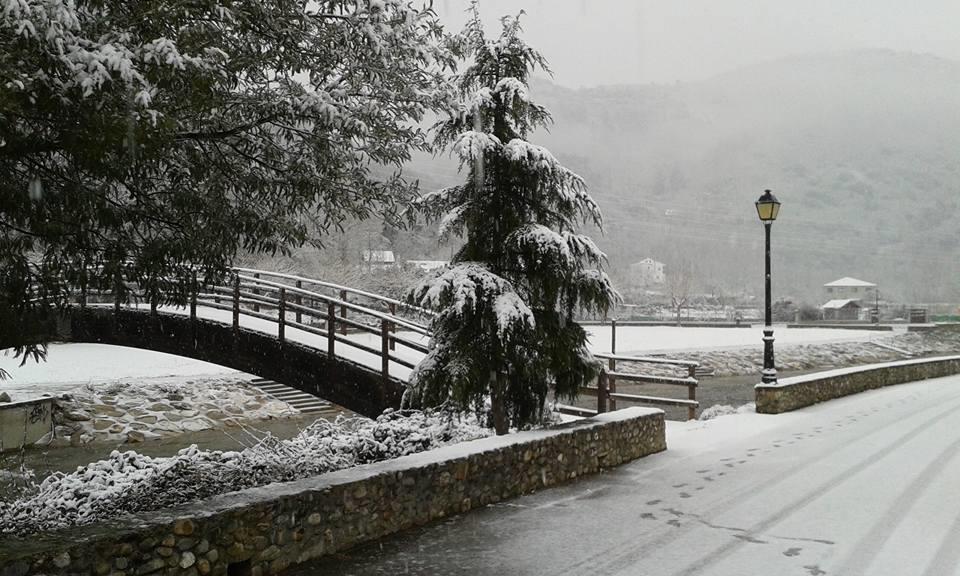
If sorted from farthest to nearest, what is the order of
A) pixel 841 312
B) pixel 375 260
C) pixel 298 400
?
pixel 841 312
pixel 375 260
pixel 298 400

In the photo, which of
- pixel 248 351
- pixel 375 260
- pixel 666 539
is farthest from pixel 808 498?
pixel 375 260

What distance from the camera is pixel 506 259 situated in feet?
30.6

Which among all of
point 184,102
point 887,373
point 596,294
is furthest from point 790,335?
point 184,102

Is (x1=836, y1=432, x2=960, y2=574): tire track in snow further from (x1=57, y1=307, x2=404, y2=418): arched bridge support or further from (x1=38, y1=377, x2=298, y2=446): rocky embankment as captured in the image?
(x1=38, y1=377, x2=298, y2=446): rocky embankment

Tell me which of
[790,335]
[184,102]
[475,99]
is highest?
[475,99]

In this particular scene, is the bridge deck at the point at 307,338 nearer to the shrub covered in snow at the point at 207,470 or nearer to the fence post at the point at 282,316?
the fence post at the point at 282,316

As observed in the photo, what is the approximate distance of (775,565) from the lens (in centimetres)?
579

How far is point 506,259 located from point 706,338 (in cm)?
4445

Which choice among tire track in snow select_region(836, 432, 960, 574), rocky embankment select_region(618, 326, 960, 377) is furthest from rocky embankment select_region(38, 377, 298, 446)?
rocky embankment select_region(618, 326, 960, 377)

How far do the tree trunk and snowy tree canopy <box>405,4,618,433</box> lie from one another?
1 cm

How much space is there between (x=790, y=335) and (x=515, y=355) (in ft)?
170

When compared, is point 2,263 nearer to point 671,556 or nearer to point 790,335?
point 671,556

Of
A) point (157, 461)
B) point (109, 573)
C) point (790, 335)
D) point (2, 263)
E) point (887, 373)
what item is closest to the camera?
point (109, 573)

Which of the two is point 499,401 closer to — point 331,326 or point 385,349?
point 385,349
